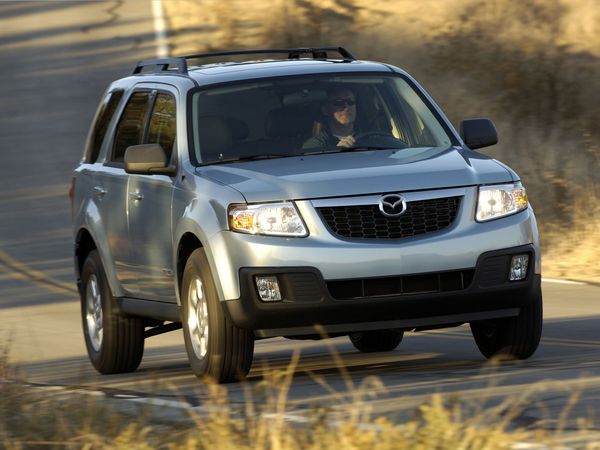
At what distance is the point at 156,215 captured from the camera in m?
10.4

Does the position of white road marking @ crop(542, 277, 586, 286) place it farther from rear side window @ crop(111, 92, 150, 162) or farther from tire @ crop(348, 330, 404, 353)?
rear side window @ crop(111, 92, 150, 162)

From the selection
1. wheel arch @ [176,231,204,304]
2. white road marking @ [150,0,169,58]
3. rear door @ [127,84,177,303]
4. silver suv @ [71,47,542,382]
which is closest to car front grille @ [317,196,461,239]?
silver suv @ [71,47,542,382]

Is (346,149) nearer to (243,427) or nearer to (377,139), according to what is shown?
(377,139)

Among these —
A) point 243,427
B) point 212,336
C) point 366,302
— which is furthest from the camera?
point 212,336

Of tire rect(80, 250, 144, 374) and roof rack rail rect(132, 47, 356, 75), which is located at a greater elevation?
roof rack rail rect(132, 47, 356, 75)

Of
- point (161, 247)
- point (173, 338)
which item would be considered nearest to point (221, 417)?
point (161, 247)

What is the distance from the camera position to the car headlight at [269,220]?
912cm

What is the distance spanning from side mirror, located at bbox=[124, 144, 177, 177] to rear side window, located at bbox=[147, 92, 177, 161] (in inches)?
10.2

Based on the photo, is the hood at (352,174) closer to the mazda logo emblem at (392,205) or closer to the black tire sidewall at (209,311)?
the mazda logo emblem at (392,205)

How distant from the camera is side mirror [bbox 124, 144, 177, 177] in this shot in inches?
400

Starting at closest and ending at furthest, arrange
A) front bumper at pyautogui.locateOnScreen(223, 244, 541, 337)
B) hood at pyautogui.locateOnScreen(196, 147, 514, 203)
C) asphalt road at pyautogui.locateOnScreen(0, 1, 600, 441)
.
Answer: asphalt road at pyautogui.locateOnScreen(0, 1, 600, 441) < front bumper at pyautogui.locateOnScreen(223, 244, 541, 337) < hood at pyautogui.locateOnScreen(196, 147, 514, 203)

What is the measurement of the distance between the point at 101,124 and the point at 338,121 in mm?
2530

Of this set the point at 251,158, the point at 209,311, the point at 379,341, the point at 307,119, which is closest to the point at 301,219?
the point at 209,311

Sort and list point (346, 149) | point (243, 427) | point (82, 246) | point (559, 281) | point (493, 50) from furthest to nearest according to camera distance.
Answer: point (493, 50) → point (559, 281) → point (82, 246) → point (346, 149) → point (243, 427)
